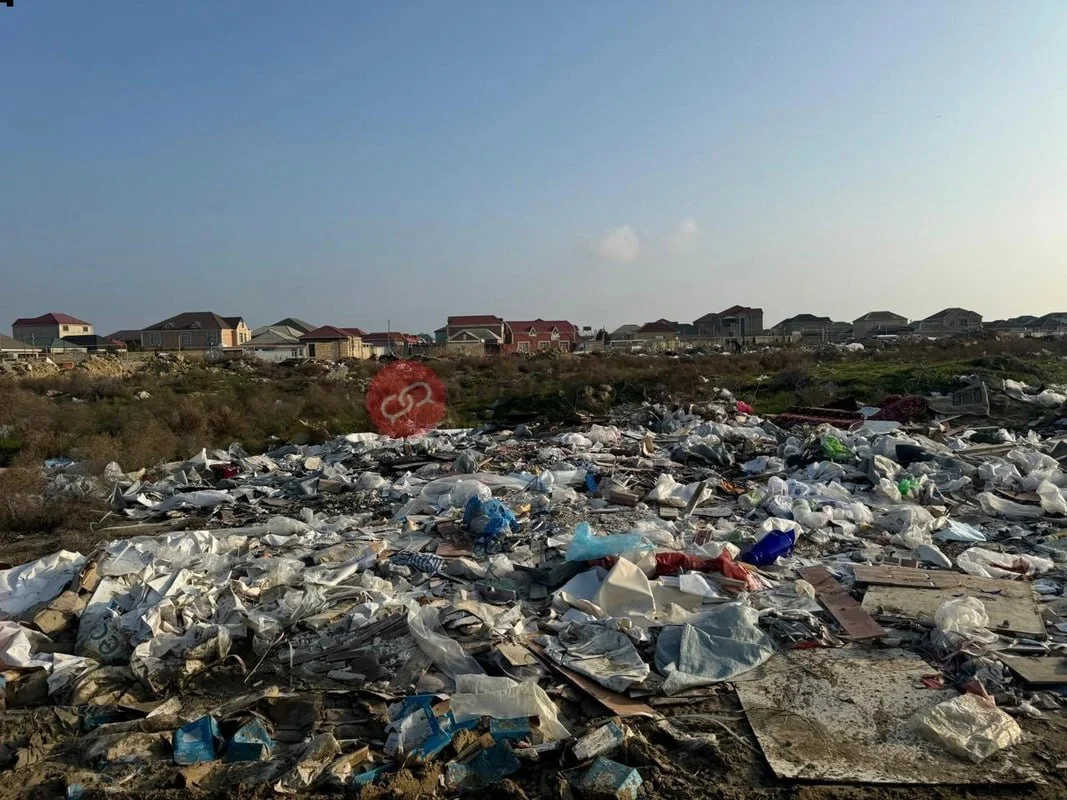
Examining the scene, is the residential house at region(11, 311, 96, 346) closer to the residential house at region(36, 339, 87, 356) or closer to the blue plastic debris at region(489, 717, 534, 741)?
the residential house at region(36, 339, 87, 356)

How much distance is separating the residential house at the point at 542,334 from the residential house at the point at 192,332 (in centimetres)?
2219

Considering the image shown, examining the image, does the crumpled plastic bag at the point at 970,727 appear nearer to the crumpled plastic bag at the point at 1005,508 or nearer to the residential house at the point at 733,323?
the crumpled plastic bag at the point at 1005,508

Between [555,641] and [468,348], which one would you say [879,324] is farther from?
[555,641]

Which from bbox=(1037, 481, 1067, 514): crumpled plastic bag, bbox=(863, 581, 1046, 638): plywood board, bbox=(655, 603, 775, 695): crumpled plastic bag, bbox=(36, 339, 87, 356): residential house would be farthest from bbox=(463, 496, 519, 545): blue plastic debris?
bbox=(36, 339, 87, 356): residential house

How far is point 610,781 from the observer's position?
2.91 metres

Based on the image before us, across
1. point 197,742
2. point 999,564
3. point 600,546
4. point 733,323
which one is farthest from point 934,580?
point 733,323

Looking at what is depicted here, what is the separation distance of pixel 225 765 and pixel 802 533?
15.7 feet

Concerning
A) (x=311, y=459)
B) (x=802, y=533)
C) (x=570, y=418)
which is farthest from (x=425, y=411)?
(x=802, y=533)

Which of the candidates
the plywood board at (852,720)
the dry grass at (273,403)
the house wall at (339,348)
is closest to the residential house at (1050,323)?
the dry grass at (273,403)

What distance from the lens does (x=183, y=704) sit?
12.3ft

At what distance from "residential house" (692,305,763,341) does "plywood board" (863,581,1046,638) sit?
65.3 m

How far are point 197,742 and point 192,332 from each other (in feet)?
202

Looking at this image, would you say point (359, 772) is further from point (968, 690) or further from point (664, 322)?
point (664, 322)

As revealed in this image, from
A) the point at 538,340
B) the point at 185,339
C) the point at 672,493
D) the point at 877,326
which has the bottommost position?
the point at 672,493
